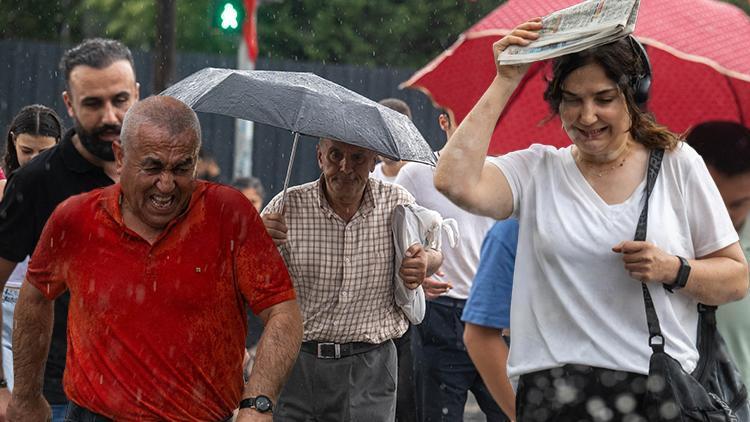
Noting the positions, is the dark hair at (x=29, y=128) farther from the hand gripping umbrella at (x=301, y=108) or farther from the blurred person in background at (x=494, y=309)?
the blurred person in background at (x=494, y=309)

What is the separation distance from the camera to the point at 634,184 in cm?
443

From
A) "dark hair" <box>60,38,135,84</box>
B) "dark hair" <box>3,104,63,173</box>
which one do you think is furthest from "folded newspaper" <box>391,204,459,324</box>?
"dark hair" <box>3,104,63,173</box>

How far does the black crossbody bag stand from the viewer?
418 cm

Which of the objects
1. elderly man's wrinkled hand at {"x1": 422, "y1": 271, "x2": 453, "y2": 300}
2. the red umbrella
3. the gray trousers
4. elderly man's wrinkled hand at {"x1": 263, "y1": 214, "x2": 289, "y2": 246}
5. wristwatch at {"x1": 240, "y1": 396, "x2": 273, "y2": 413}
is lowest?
the gray trousers

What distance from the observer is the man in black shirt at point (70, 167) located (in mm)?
5914

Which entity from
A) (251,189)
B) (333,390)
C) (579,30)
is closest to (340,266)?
(333,390)

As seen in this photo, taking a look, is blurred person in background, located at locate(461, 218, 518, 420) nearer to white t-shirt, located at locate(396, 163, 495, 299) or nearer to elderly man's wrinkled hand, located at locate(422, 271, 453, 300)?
elderly man's wrinkled hand, located at locate(422, 271, 453, 300)

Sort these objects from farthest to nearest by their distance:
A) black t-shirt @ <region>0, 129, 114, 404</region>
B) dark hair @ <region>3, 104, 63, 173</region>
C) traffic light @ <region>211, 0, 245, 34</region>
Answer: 1. traffic light @ <region>211, 0, 245, 34</region>
2. dark hair @ <region>3, 104, 63, 173</region>
3. black t-shirt @ <region>0, 129, 114, 404</region>

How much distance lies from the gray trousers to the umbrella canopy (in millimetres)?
1151

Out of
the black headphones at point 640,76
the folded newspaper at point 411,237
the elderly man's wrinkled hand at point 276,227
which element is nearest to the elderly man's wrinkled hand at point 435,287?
the folded newspaper at point 411,237

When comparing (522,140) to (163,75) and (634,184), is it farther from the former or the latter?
(163,75)

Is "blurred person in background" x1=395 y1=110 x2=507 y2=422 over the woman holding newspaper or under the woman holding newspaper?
under

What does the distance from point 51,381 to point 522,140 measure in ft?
7.61

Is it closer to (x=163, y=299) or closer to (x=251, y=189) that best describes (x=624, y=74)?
(x=163, y=299)
